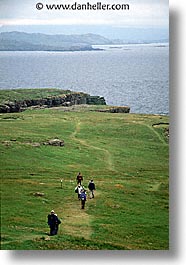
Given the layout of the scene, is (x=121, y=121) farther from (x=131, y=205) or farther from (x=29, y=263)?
(x=29, y=263)

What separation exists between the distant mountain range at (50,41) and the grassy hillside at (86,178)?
99cm

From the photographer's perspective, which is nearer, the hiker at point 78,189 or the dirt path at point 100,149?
the hiker at point 78,189

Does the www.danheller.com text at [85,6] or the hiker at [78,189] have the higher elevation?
the www.danheller.com text at [85,6]

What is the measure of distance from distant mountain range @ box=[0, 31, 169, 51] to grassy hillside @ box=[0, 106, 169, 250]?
99cm

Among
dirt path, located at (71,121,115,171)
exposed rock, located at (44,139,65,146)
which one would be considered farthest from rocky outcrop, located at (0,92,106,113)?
exposed rock, located at (44,139,65,146)

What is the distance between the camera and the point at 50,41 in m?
9.08

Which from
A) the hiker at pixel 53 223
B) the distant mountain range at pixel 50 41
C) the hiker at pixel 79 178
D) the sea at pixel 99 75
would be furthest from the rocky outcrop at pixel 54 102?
the hiker at pixel 53 223

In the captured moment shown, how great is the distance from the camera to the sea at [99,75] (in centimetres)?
875

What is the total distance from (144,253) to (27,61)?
339cm

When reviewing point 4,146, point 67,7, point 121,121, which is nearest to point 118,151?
point 121,121

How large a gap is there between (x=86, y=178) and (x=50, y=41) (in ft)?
7.28

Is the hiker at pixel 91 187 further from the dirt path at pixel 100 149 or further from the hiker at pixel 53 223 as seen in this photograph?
the hiker at pixel 53 223

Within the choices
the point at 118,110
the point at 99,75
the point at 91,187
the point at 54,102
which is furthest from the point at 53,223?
the point at 99,75

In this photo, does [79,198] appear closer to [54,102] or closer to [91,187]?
[91,187]
